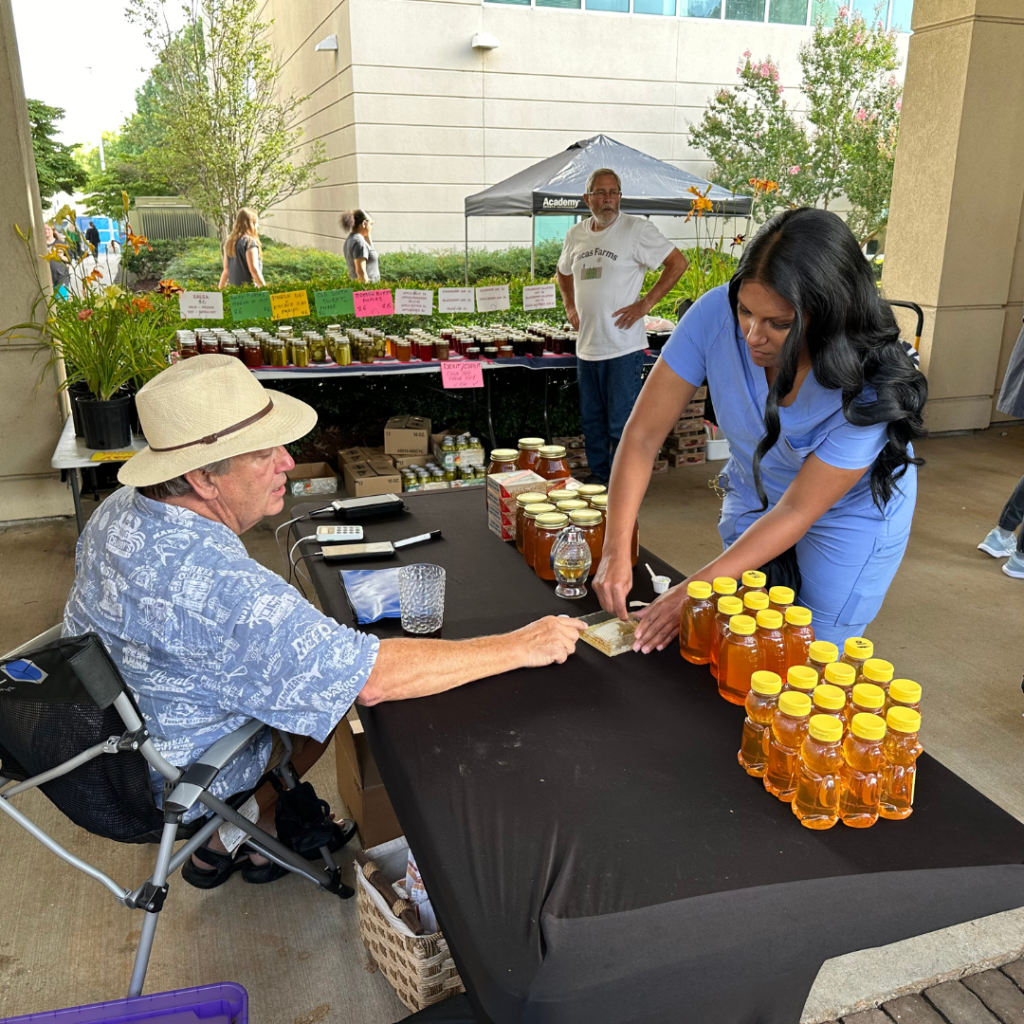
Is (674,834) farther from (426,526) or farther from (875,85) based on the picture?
(875,85)

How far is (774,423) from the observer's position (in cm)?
170

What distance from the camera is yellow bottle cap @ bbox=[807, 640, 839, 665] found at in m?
1.22

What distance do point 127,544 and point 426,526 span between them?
0.90m

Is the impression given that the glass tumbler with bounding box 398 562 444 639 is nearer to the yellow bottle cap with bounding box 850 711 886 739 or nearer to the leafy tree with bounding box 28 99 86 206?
the yellow bottle cap with bounding box 850 711 886 739

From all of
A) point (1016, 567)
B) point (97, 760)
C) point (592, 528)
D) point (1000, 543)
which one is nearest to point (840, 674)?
point (592, 528)

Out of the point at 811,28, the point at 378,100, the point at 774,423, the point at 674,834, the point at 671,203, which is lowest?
the point at 674,834

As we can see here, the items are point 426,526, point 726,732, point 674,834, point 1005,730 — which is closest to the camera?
point 674,834

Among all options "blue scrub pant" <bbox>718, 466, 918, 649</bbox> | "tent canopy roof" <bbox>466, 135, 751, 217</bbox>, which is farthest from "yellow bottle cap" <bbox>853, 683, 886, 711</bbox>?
"tent canopy roof" <bbox>466, 135, 751, 217</bbox>

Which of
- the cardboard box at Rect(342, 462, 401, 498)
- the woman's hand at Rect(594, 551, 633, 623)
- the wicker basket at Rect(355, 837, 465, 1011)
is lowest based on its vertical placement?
the wicker basket at Rect(355, 837, 465, 1011)

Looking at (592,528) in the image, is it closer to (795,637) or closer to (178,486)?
(795,637)

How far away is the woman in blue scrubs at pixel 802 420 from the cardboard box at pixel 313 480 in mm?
3237

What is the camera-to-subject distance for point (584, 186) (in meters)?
7.19

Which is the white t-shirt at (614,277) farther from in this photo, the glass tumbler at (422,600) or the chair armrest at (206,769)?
the chair armrest at (206,769)

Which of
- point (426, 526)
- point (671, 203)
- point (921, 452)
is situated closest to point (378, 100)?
point (671, 203)
